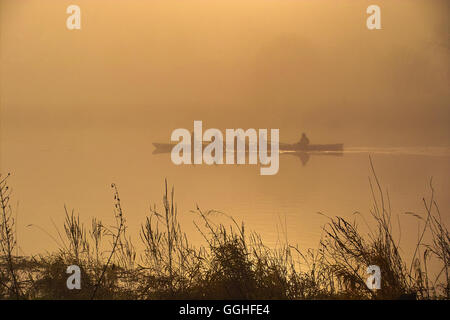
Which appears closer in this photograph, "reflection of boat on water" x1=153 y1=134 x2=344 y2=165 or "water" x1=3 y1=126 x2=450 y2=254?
"water" x1=3 y1=126 x2=450 y2=254

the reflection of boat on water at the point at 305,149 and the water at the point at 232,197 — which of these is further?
the reflection of boat on water at the point at 305,149

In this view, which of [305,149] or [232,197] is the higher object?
[305,149]

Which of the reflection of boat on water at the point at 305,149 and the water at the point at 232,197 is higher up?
the reflection of boat on water at the point at 305,149

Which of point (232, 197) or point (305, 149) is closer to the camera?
point (232, 197)

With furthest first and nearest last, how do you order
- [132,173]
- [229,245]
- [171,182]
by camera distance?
[132,173]
[171,182]
[229,245]

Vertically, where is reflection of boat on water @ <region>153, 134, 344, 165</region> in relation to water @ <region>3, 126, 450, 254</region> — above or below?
above

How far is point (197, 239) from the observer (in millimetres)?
4500
